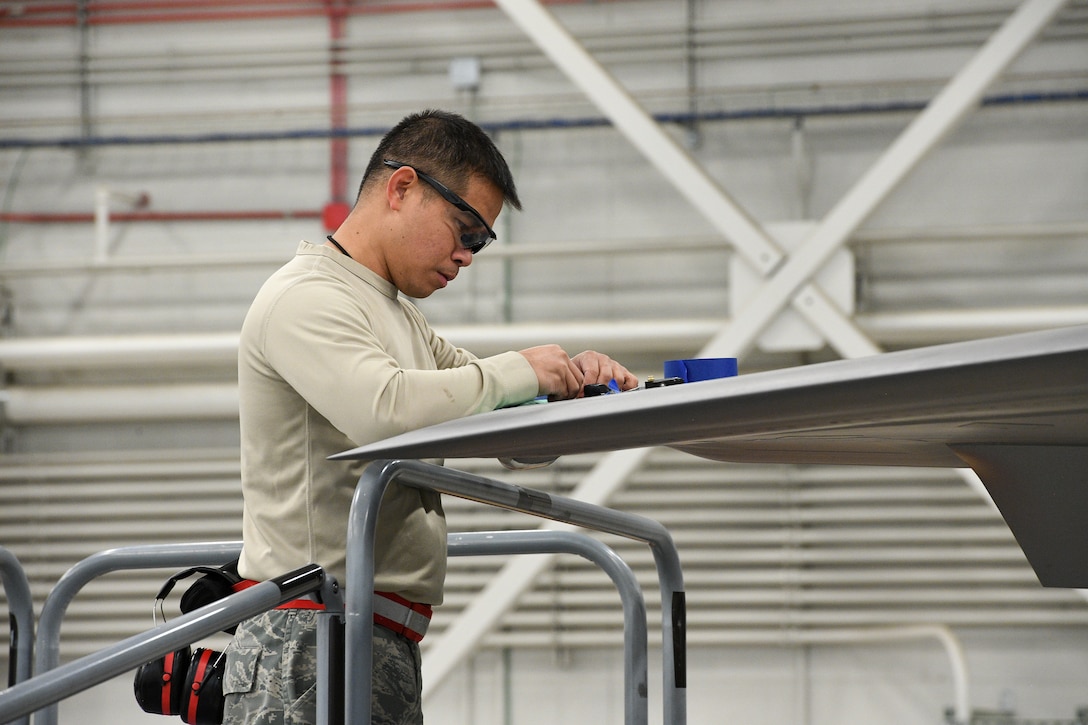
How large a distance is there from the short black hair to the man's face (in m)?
0.02

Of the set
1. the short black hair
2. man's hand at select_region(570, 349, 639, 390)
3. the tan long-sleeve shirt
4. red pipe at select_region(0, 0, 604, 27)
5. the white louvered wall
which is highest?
red pipe at select_region(0, 0, 604, 27)

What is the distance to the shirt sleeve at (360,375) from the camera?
1.10 metres

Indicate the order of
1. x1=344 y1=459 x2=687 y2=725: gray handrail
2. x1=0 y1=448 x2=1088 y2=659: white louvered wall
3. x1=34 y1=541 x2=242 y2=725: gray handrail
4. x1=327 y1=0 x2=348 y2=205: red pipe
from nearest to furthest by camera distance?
x1=344 y1=459 x2=687 y2=725: gray handrail
x1=34 y1=541 x2=242 y2=725: gray handrail
x1=0 y1=448 x2=1088 y2=659: white louvered wall
x1=327 y1=0 x2=348 y2=205: red pipe

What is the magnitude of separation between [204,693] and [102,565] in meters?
0.37

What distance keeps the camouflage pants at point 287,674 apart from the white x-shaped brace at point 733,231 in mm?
2344

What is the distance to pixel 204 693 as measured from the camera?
124 centimetres

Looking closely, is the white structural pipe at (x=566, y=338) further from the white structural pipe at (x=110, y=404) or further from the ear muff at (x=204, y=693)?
the ear muff at (x=204, y=693)

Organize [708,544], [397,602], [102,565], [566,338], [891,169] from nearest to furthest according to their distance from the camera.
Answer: [397,602] → [102,565] → [891,169] → [566,338] → [708,544]

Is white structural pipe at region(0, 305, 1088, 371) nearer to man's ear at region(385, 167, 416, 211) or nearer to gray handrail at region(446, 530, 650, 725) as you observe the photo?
gray handrail at region(446, 530, 650, 725)

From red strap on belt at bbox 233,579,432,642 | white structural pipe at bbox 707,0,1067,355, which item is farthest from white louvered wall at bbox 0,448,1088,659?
red strap on belt at bbox 233,579,432,642

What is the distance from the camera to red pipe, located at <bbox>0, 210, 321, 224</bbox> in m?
4.42

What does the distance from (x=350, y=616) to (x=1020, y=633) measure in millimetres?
3610

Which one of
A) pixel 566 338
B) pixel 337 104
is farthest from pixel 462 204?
pixel 337 104

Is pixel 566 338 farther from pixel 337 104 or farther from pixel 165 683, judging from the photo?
pixel 165 683
